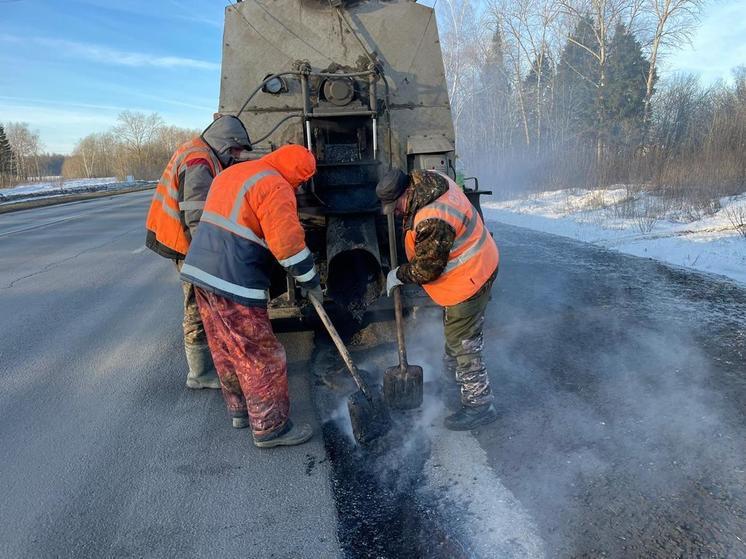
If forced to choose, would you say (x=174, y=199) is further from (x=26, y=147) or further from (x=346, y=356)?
(x=26, y=147)

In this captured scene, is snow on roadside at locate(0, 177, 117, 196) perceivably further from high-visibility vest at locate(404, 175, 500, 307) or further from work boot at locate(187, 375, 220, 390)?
high-visibility vest at locate(404, 175, 500, 307)

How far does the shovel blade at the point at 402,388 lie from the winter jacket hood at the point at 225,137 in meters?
1.93

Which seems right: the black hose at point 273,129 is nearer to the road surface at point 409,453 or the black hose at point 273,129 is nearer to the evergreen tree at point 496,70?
the road surface at point 409,453

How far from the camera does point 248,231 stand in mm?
2916

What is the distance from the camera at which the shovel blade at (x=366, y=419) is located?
9.51 feet

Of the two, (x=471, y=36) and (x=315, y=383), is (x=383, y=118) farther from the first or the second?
(x=471, y=36)

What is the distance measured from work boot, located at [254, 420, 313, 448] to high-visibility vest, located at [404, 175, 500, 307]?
1126 millimetres

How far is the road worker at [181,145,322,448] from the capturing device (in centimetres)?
290

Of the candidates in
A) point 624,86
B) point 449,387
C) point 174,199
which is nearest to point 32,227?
point 174,199

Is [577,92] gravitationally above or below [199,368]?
above

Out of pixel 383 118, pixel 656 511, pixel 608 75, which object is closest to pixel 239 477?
pixel 656 511

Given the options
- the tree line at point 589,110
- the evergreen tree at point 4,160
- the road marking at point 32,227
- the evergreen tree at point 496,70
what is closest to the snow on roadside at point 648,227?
the tree line at point 589,110

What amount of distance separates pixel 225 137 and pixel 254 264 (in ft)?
4.00

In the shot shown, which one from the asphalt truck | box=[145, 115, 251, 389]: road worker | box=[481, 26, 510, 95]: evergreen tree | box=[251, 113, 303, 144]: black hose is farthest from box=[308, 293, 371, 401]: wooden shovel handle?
box=[481, 26, 510, 95]: evergreen tree
